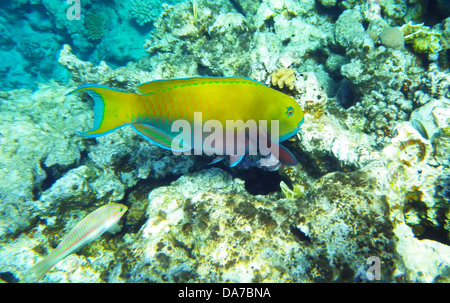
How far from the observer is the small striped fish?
2.22 metres

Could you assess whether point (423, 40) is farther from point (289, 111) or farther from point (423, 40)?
point (289, 111)

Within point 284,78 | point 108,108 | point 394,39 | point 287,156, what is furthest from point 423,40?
point 108,108

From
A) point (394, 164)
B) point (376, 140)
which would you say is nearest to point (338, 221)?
point (394, 164)

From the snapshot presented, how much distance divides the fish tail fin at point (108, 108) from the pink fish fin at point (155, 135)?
18cm

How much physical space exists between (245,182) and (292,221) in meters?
1.17

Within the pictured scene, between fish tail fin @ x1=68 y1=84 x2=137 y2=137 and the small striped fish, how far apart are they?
1077 millimetres

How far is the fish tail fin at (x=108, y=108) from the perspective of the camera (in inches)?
71.4

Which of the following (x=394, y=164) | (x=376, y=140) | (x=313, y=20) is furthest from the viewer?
→ (x=313, y=20)

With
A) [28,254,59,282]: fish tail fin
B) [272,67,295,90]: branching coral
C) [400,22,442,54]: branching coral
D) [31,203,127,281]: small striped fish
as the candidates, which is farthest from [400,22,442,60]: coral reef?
[28,254,59,282]: fish tail fin

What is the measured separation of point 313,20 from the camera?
511 centimetres

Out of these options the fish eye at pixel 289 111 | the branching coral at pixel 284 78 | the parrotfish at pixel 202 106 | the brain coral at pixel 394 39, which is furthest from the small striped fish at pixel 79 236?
the brain coral at pixel 394 39

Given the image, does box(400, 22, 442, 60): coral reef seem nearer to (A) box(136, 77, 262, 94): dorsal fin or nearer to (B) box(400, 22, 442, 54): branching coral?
(B) box(400, 22, 442, 54): branching coral

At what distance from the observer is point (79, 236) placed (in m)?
2.28
